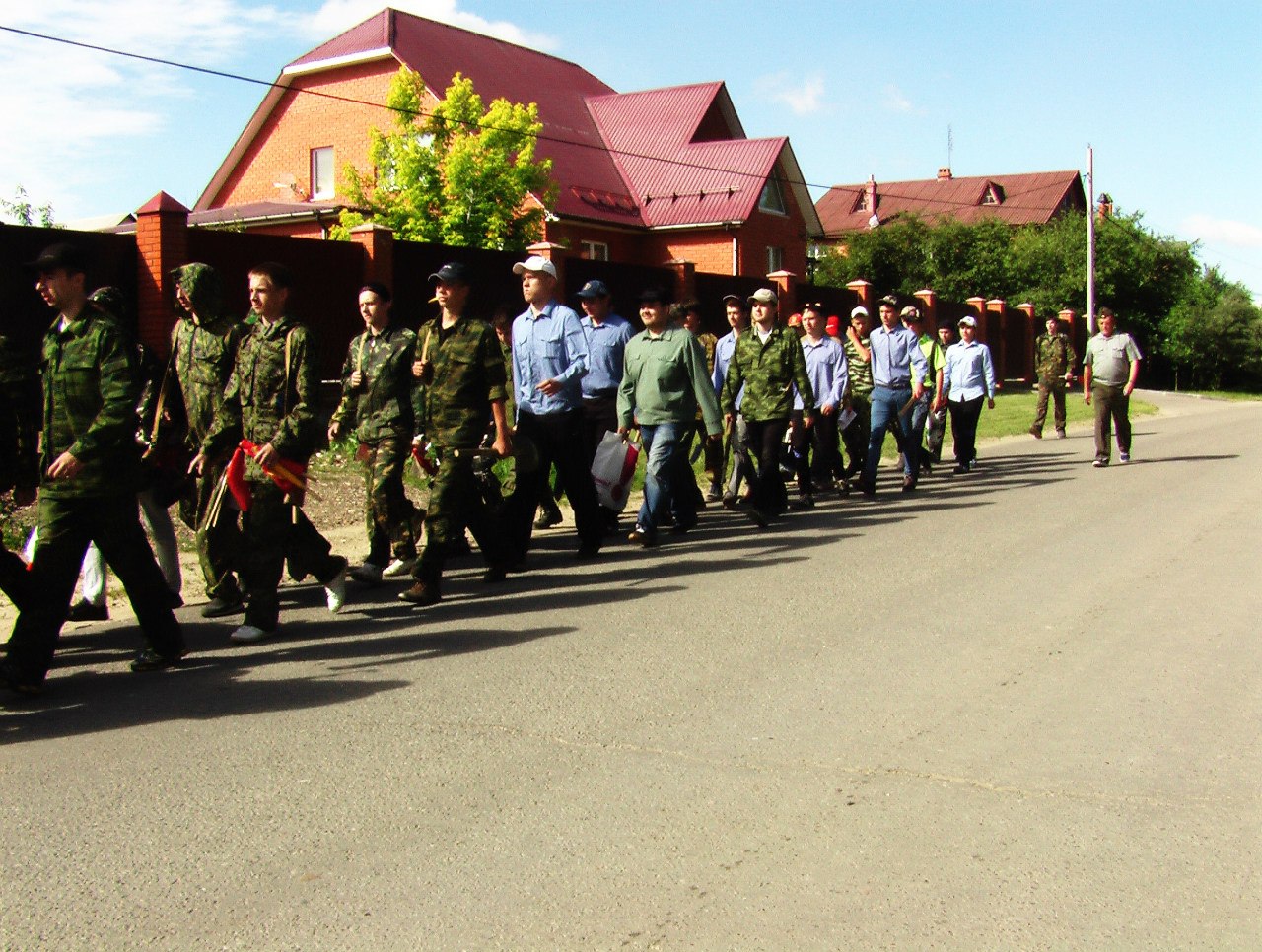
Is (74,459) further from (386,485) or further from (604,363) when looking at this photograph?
(604,363)

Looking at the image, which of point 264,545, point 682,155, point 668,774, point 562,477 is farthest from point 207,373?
point 682,155

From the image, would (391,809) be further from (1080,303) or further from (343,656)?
(1080,303)

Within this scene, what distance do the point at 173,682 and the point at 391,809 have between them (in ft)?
7.29

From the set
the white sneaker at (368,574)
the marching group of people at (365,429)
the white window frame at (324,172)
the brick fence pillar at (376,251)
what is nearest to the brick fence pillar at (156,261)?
the brick fence pillar at (376,251)

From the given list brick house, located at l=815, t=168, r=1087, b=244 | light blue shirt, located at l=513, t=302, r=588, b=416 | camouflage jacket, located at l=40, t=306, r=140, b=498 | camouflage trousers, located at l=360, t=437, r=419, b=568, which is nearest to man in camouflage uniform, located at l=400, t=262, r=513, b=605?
camouflage trousers, located at l=360, t=437, r=419, b=568

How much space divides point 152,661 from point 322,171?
3379cm

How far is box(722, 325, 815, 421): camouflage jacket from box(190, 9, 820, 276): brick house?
23.7 m

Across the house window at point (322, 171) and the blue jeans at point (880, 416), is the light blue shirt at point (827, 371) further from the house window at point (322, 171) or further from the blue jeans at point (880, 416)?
the house window at point (322, 171)

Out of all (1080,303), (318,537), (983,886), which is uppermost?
(1080,303)

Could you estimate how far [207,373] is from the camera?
25.4 ft

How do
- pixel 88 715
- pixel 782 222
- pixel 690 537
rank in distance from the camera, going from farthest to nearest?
pixel 782 222
pixel 690 537
pixel 88 715

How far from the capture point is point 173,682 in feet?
20.8

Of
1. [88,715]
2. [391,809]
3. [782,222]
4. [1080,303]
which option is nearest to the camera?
[391,809]

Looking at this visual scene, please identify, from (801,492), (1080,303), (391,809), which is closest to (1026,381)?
(1080,303)
